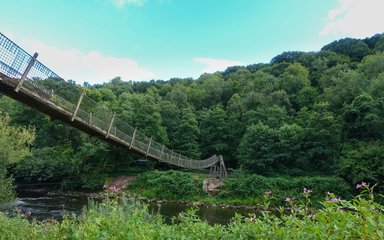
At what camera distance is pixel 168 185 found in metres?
23.2

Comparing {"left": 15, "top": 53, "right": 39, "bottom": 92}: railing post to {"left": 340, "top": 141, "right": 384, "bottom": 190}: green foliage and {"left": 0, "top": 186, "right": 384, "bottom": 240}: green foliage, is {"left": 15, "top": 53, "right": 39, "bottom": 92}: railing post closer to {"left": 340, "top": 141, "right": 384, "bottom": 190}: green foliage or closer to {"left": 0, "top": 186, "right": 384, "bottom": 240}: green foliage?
{"left": 0, "top": 186, "right": 384, "bottom": 240}: green foliage

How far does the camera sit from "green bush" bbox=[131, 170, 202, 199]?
2280 cm

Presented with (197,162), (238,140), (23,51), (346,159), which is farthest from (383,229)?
(238,140)

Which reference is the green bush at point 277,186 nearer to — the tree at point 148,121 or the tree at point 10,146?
the tree at point 148,121

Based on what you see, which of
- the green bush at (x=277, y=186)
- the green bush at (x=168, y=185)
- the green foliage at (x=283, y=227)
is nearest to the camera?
the green foliage at (x=283, y=227)

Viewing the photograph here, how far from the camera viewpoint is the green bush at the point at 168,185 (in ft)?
74.8

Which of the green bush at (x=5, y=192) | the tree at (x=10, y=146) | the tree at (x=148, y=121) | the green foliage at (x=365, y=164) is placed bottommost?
the green bush at (x=5, y=192)

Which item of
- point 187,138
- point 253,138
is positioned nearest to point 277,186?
point 253,138

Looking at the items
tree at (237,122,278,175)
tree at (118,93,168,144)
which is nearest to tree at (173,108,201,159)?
tree at (118,93,168,144)

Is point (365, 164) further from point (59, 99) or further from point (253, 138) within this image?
point (59, 99)

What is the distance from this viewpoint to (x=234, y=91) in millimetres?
51250

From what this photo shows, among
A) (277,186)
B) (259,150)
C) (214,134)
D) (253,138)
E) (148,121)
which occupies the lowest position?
(277,186)

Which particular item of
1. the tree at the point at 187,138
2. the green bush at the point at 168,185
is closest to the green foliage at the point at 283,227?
the green bush at the point at 168,185

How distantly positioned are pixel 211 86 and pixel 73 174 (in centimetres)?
3077
